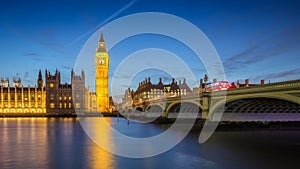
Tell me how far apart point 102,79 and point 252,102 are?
143553 mm

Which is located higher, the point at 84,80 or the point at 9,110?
the point at 84,80

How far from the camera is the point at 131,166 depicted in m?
25.9

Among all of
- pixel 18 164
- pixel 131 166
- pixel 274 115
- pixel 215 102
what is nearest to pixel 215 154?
pixel 131 166

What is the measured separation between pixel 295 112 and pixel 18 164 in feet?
177

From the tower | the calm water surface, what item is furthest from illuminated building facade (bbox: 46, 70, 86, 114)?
the calm water surface

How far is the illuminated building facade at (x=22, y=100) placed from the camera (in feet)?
487

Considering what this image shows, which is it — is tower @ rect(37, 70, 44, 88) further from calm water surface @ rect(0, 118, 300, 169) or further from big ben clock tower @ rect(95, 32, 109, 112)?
calm water surface @ rect(0, 118, 300, 169)

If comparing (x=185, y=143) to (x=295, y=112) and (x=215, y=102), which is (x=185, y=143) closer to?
(x=215, y=102)

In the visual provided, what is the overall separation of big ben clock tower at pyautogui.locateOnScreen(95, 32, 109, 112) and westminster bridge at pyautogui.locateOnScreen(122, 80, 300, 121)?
99.8 m

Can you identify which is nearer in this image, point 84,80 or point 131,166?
point 131,166

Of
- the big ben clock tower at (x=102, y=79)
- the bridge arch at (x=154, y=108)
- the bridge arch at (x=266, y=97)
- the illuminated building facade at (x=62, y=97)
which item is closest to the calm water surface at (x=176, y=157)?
the bridge arch at (x=266, y=97)

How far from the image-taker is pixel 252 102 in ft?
165

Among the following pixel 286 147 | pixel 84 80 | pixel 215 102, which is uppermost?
pixel 84 80

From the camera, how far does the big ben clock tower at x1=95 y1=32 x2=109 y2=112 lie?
180m
